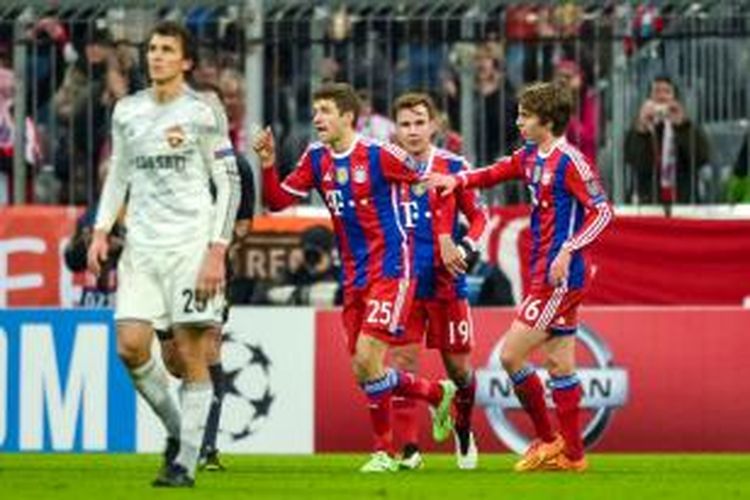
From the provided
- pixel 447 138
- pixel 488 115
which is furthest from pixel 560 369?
pixel 488 115

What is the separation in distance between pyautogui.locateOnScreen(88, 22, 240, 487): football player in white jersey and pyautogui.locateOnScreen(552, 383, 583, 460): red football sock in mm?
2931

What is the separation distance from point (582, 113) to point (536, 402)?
5942mm

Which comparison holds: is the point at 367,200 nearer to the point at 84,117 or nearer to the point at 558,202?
the point at 558,202

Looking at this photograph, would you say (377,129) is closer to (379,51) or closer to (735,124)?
(379,51)

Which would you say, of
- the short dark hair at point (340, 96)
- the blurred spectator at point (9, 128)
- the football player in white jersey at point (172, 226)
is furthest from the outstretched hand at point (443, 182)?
the blurred spectator at point (9, 128)

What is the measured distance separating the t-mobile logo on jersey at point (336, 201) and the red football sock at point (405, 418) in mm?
1196

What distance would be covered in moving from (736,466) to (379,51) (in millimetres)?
5802

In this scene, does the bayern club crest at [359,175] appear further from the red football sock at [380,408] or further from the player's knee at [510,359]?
the player's knee at [510,359]

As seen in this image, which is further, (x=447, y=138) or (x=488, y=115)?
(x=488, y=115)

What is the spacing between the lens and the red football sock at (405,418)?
1712cm

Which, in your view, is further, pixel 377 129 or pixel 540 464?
pixel 377 129

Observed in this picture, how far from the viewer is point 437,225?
17.5 m

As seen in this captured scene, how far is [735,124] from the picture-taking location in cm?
2216

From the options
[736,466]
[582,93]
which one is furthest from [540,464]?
[582,93]
